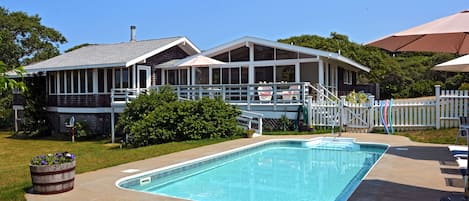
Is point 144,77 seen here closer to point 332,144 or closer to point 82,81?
point 82,81

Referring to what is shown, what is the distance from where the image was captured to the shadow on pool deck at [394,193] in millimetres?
5570

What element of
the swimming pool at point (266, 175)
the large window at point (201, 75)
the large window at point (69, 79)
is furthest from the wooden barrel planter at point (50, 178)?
the large window at point (69, 79)

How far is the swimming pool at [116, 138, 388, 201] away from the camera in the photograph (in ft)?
23.1

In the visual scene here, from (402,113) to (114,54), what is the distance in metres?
15.3

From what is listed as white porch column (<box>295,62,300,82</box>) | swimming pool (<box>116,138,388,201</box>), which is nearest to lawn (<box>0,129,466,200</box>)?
swimming pool (<box>116,138,388,201</box>)

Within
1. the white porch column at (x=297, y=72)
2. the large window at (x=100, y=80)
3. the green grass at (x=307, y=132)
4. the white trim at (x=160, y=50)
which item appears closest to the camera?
the green grass at (x=307, y=132)

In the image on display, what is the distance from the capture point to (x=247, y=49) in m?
20.0

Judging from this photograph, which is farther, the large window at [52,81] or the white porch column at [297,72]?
the large window at [52,81]

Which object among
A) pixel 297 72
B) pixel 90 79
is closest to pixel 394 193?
pixel 297 72

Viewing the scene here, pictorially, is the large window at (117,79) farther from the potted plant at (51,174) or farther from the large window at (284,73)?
the potted plant at (51,174)

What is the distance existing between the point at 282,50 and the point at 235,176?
11652 millimetres

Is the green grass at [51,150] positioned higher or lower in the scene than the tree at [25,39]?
lower

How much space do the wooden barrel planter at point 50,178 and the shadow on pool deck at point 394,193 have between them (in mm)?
4416

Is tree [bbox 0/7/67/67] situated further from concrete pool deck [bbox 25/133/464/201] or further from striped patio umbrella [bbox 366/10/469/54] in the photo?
striped patio umbrella [bbox 366/10/469/54]
